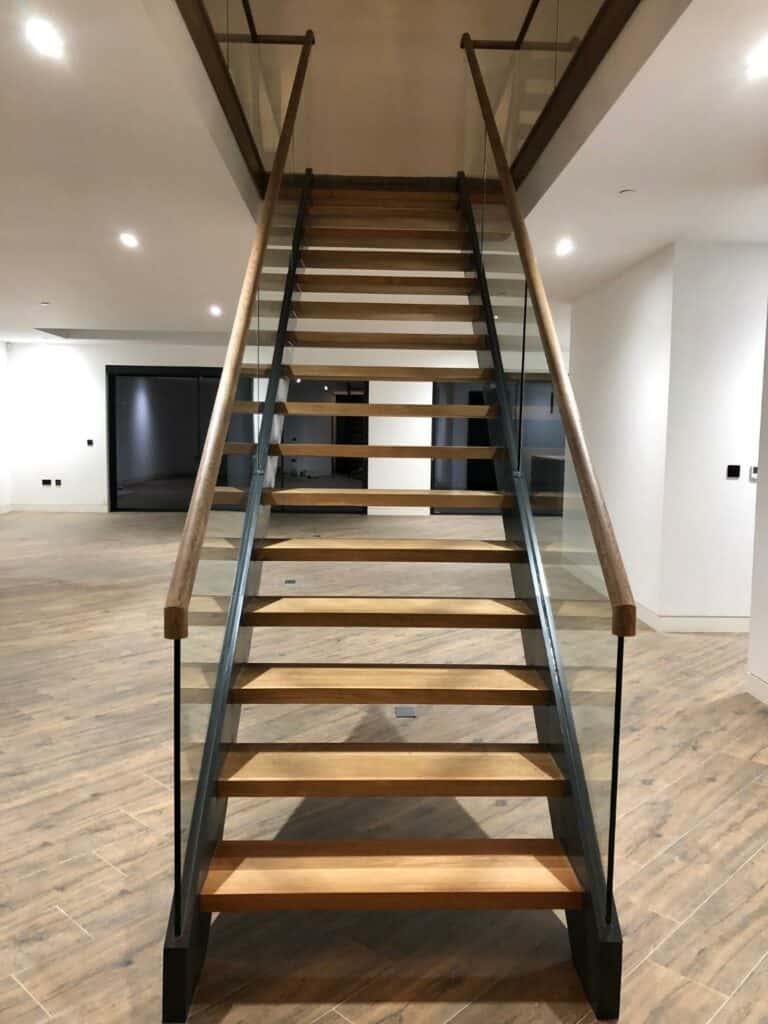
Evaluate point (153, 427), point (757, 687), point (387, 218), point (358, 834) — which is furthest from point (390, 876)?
point (153, 427)

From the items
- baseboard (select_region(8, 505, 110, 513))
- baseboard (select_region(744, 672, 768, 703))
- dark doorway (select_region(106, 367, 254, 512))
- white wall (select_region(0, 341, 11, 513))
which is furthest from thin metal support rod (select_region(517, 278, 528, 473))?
white wall (select_region(0, 341, 11, 513))

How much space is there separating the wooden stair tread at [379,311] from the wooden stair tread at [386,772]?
2.73 m

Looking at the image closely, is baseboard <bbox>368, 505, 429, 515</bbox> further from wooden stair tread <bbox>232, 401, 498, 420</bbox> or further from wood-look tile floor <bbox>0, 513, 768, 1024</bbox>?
wooden stair tread <bbox>232, 401, 498, 420</bbox>

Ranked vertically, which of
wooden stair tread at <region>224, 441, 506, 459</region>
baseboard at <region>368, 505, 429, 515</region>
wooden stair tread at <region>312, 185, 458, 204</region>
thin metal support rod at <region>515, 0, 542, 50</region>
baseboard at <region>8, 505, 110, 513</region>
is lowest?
baseboard at <region>8, 505, 110, 513</region>

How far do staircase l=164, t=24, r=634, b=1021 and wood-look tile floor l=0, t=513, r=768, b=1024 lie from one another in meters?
0.18

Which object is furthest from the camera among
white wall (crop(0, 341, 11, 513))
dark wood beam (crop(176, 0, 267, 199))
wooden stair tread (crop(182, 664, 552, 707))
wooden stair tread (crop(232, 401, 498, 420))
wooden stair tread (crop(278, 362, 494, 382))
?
white wall (crop(0, 341, 11, 513))

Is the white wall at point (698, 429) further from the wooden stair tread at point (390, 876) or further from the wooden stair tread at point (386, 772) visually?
the wooden stair tread at point (390, 876)

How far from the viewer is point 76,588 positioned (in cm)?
718

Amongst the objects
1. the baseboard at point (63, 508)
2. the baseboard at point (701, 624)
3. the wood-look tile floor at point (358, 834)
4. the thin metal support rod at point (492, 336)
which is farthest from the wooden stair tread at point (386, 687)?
the baseboard at point (63, 508)

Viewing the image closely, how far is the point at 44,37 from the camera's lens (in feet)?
10.1

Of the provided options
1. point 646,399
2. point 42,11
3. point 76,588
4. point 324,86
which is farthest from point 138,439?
point 42,11

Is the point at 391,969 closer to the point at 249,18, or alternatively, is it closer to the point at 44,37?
the point at 44,37

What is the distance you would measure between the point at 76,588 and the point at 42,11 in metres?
5.22

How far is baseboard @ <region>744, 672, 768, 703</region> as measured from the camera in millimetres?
4430
